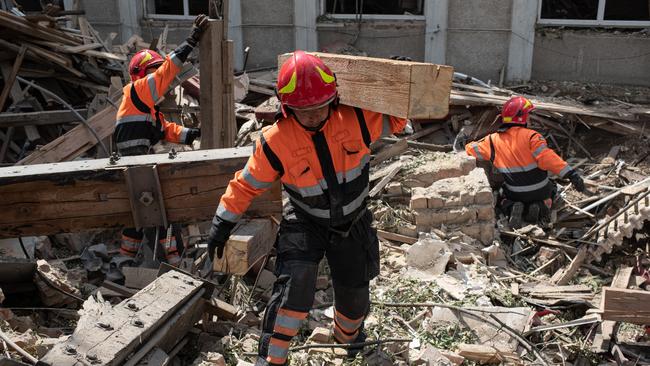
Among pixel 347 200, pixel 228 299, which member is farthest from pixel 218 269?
pixel 347 200

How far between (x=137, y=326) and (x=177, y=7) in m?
10.4

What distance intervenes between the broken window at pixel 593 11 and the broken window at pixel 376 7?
2.35 metres

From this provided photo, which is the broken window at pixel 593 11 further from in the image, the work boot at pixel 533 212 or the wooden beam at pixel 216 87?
the wooden beam at pixel 216 87

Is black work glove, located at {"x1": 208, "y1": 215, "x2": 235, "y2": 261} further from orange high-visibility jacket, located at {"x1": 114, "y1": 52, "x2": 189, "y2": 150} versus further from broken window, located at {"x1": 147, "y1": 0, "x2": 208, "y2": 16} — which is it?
broken window, located at {"x1": 147, "y1": 0, "x2": 208, "y2": 16}

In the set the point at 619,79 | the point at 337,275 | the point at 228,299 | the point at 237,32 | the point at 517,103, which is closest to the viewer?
the point at 337,275

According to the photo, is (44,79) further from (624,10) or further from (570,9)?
(624,10)

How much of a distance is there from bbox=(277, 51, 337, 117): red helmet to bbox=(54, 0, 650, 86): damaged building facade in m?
8.26

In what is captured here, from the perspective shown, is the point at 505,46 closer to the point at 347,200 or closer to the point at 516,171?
the point at 516,171

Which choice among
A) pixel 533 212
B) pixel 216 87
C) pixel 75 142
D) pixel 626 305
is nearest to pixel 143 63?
pixel 216 87

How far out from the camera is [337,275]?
408 cm

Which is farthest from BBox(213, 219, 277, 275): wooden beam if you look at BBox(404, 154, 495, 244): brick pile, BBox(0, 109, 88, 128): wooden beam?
BBox(0, 109, 88, 128): wooden beam

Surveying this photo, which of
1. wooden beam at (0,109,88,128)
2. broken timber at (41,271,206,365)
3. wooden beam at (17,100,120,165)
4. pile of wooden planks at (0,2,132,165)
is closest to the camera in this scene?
broken timber at (41,271,206,365)

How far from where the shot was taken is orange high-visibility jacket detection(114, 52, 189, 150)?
17.4 feet

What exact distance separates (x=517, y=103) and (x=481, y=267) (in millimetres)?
2449
